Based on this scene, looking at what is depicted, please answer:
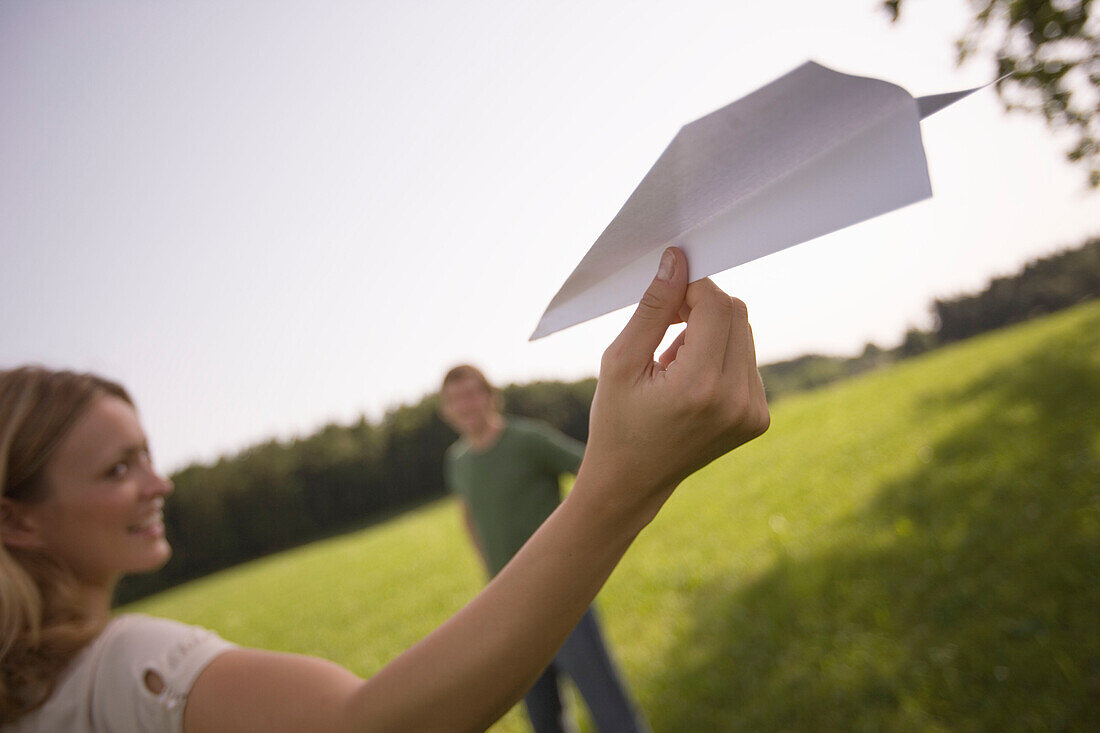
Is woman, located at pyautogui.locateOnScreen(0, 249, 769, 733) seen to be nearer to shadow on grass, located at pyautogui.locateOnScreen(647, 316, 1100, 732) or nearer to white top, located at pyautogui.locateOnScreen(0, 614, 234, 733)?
white top, located at pyautogui.locateOnScreen(0, 614, 234, 733)

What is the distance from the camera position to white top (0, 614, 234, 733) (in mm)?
964

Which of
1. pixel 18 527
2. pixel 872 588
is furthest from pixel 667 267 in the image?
pixel 872 588

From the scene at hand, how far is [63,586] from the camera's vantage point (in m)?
1.23

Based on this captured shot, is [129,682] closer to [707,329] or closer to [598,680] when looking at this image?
[707,329]

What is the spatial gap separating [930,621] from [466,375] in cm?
380

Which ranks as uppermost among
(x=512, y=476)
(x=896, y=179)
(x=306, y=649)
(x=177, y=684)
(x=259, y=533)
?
(x=896, y=179)

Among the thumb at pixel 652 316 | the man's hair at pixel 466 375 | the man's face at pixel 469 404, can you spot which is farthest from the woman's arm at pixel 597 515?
the man's hair at pixel 466 375

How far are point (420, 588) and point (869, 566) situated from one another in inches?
315

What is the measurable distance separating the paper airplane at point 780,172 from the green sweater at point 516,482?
3.15 m

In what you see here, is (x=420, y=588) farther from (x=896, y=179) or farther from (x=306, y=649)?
(x=896, y=179)

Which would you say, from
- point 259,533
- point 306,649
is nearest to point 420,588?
point 306,649

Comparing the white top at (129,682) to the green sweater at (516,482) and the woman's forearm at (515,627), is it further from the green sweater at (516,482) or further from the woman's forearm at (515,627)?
the green sweater at (516,482)

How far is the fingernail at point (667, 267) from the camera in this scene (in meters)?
0.74

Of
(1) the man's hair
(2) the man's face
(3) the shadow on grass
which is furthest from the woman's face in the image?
(3) the shadow on grass
